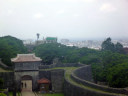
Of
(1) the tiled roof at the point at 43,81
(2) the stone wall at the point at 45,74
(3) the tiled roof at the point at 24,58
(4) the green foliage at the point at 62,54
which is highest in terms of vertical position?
(3) the tiled roof at the point at 24,58

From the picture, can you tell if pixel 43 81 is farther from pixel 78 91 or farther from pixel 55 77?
pixel 78 91

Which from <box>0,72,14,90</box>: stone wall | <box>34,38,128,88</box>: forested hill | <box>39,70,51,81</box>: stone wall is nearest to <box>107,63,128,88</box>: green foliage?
<box>34,38,128,88</box>: forested hill

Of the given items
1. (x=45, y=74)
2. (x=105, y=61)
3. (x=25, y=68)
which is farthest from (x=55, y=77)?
(x=105, y=61)

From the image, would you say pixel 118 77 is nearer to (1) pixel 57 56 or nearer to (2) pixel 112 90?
(2) pixel 112 90

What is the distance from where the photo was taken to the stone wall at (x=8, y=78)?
2433 cm

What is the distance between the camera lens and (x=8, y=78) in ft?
80.2

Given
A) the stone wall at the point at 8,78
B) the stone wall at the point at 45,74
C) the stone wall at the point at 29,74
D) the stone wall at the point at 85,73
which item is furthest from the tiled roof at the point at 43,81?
the stone wall at the point at 85,73

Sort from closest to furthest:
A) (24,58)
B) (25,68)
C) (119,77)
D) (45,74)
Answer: (25,68) → (24,58) → (119,77) → (45,74)

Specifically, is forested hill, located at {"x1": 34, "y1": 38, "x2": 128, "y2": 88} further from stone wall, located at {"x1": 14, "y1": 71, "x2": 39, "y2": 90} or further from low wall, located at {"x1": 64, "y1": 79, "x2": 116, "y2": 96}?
stone wall, located at {"x1": 14, "y1": 71, "x2": 39, "y2": 90}

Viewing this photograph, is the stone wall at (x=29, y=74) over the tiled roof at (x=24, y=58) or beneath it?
beneath

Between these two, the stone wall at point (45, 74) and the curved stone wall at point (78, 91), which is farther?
the stone wall at point (45, 74)

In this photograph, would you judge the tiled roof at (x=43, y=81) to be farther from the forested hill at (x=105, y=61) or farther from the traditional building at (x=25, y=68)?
the forested hill at (x=105, y=61)

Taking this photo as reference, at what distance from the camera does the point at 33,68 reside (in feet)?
80.3

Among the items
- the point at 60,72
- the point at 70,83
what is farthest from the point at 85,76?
the point at 70,83
